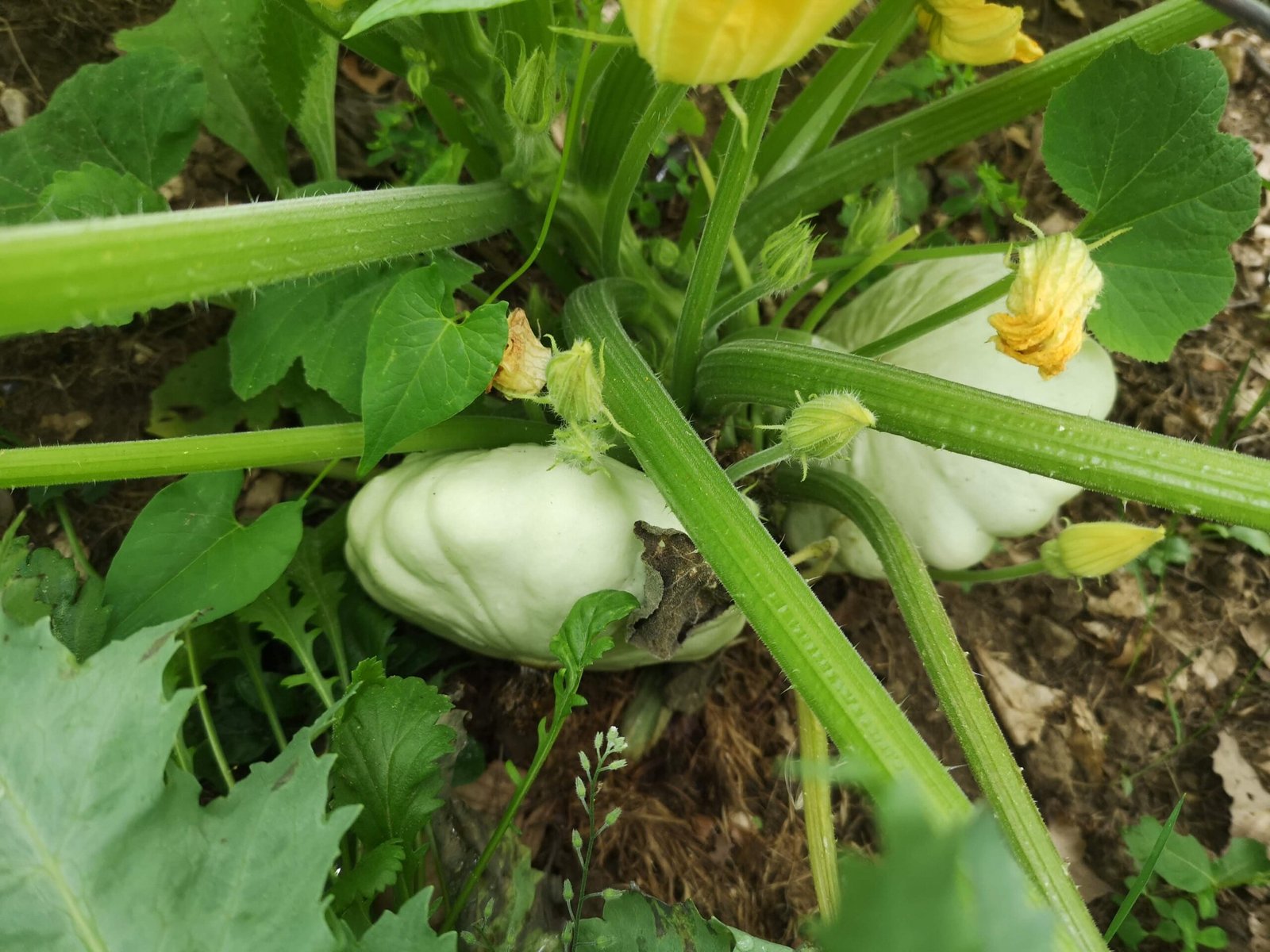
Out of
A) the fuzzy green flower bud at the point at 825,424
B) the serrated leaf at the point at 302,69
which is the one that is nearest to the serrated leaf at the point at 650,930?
the fuzzy green flower bud at the point at 825,424

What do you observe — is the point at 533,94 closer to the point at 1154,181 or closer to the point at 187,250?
the point at 187,250

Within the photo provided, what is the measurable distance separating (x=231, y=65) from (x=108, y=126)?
0.22m

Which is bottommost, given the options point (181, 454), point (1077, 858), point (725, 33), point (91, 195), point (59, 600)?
point (1077, 858)

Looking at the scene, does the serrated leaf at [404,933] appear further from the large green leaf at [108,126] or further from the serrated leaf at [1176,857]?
the serrated leaf at [1176,857]

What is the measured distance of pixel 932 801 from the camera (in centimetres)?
78

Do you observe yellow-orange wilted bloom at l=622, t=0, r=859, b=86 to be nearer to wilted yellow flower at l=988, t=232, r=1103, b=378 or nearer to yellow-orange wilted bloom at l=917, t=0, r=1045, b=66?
wilted yellow flower at l=988, t=232, r=1103, b=378

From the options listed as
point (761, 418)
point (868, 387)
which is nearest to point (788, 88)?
point (761, 418)

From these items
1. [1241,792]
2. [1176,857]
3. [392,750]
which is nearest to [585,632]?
[392,750]

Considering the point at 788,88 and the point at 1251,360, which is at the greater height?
the point at 788,88

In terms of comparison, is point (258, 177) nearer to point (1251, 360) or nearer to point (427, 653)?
point (427, 653)

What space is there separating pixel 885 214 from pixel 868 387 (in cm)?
34

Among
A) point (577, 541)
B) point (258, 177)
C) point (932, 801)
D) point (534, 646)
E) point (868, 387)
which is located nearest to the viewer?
point (932, 801)

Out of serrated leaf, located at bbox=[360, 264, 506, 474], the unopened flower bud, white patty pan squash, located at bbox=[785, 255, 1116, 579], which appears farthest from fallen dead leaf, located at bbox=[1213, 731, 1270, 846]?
serrated leaf, located at bbox=[360, 264, 506, 474]

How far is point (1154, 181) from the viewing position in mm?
1116
